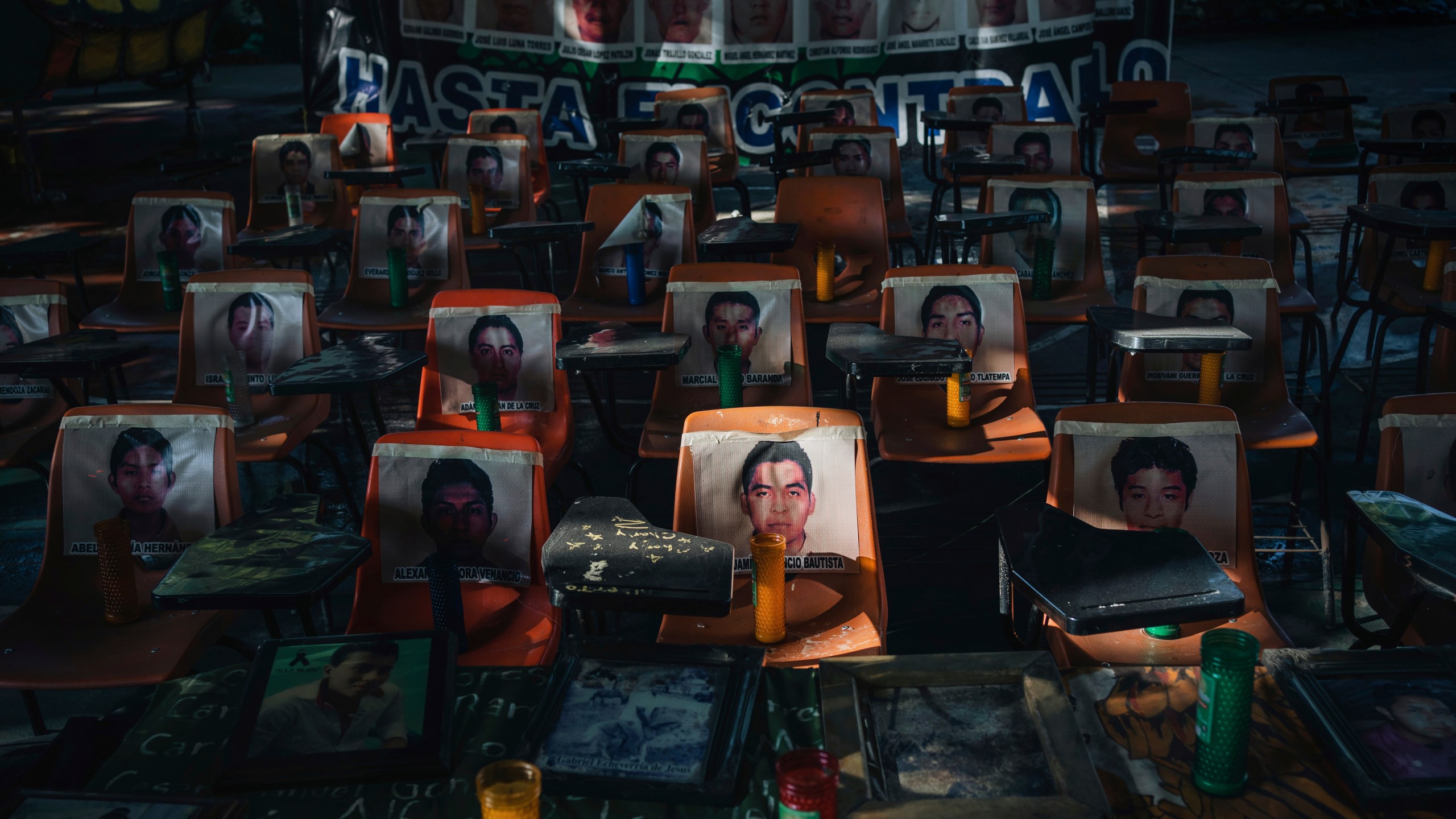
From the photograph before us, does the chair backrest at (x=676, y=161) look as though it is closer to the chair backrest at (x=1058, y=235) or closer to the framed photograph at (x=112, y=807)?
the chair backrest at (x=1058, y=235)

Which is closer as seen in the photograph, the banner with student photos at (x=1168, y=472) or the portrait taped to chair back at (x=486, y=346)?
the banner with student photos at (x=1168, y=472)

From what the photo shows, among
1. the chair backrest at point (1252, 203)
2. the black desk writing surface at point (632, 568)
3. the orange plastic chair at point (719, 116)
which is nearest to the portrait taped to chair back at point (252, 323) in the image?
the black desk writing surface at point (632, 568)

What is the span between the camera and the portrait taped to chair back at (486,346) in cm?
365

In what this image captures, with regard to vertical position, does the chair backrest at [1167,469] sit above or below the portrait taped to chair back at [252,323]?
below

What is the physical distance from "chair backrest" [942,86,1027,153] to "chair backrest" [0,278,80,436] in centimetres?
542

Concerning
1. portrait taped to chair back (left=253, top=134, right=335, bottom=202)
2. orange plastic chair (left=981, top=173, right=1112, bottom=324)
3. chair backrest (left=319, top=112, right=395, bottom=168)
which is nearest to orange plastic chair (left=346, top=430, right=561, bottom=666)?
orange plastic chair (left=981, top=173, right=1112, bottom=324)

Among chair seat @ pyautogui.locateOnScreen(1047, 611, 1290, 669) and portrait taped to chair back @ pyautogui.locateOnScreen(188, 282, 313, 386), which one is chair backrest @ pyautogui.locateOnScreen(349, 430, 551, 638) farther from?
portrait taped to chair back @ pyautogui.locateOnScreen(188, 282, 313, 386)

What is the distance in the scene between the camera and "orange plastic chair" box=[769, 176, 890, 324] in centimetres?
498

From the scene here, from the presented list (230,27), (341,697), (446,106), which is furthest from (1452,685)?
(230,27)

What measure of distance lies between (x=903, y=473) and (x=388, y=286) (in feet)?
8.06

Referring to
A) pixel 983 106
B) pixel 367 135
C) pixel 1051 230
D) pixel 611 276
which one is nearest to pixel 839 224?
pixel 1051 230

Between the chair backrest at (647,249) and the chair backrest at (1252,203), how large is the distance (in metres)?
2.22

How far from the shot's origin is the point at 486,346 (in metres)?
3.66

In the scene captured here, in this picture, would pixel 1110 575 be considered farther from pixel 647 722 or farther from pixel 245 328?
pixel 245 328
